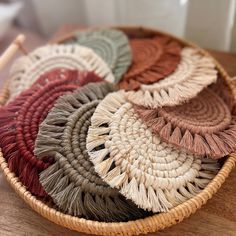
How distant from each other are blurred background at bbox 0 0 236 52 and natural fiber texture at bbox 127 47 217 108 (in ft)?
0.49

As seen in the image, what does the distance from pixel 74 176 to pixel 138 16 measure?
530mm

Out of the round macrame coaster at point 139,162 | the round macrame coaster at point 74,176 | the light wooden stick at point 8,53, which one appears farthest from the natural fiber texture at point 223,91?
Answer: the light wooden stick at point 8,53

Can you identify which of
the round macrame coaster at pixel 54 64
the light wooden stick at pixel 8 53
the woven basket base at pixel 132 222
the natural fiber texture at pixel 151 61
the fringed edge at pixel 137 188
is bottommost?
the woven basket base at pixel 132 222

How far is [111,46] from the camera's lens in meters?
0.76

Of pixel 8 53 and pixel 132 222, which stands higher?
pixel 8 53

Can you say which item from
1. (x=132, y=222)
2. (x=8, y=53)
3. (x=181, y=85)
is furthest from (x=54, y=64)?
(x=132, y=222)

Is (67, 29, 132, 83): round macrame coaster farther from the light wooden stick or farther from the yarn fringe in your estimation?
the yarn fringe

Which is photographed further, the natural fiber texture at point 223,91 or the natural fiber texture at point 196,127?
the natural fiber texture at point 223,91

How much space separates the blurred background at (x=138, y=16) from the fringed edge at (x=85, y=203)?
485 millimetres

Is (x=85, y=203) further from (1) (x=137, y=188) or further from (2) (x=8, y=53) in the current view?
(2) (x=8, y=53)

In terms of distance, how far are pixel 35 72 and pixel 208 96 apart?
324 mm

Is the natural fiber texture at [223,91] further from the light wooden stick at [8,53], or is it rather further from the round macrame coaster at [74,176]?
the light wooden stick at [8,53]

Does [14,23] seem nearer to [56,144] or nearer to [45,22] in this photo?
[45,22]

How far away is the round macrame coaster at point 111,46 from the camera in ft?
2.38
